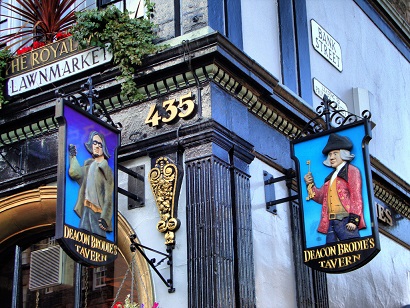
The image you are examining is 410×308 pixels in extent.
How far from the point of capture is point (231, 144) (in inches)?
479

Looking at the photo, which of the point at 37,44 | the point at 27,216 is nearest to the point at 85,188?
the point at 27,216

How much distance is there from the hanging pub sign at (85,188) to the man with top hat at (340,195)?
2581 millimetres

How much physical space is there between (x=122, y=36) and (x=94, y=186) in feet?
8.64

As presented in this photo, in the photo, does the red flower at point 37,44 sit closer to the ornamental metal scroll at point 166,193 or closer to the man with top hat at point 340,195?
the ornamental metal scroll at point 166,193

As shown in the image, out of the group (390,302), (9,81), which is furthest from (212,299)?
(390,302)

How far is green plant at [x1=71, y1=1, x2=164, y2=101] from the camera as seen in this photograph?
12.5 m

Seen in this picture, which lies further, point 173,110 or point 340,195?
point 173,110

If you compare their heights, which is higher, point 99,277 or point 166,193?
point 166,193

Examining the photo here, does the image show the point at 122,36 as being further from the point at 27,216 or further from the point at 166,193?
the point at 27,216

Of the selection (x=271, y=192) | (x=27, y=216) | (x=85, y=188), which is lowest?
(x=85, y=188)

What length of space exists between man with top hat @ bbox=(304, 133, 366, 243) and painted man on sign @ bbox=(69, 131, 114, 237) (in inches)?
103

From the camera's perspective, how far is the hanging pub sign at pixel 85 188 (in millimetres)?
10422

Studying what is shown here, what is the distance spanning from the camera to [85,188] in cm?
1080

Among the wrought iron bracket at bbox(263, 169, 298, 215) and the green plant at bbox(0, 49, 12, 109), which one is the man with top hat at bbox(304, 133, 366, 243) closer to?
the wrought iron bracket at bbox(263, 169, 298, 215)
